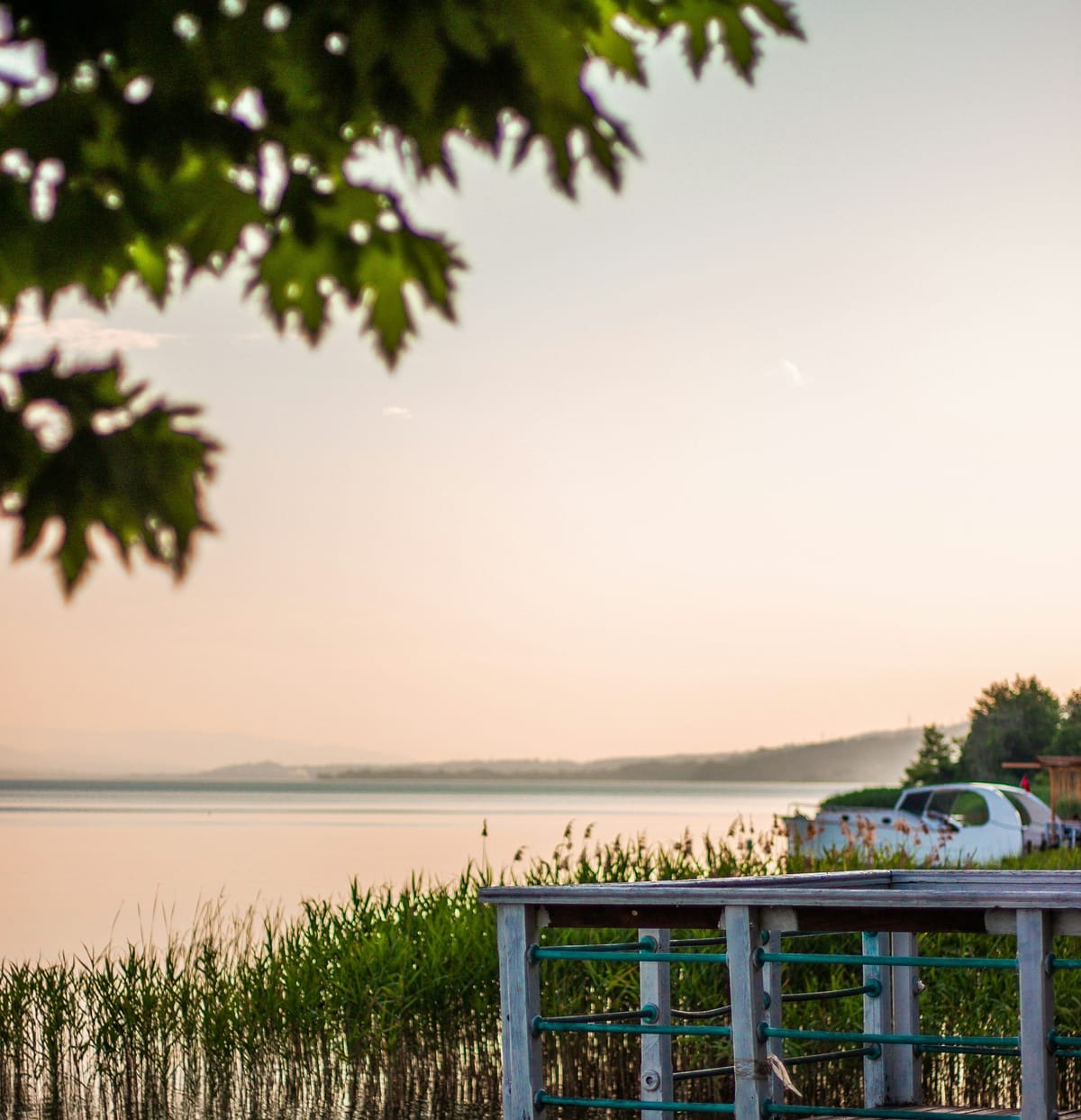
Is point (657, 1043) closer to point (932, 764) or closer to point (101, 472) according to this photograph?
point (101, 472)

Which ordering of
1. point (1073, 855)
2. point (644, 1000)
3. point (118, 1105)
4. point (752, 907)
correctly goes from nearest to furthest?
1. point (752, 907)
2. point (644, 1000)
3. point (118, 1105)
4. point (1073, 855)

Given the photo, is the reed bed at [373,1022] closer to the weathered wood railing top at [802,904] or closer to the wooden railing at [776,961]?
the wooden railing at [776,961]

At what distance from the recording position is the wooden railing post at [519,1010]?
657cm

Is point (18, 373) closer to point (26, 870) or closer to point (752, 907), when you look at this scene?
point (752, 907)

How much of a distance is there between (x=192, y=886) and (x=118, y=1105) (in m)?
35.0

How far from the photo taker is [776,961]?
6246 mm

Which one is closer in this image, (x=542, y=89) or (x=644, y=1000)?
(x=542, y=89)

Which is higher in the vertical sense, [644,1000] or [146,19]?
[146,19]

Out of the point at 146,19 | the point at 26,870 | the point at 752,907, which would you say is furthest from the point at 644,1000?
the point at 26,870

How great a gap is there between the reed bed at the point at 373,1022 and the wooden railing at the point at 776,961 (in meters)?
3.75

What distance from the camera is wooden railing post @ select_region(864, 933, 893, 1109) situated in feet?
24.0

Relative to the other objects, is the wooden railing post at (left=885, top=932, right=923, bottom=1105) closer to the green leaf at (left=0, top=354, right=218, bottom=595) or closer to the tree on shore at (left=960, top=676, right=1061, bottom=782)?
the green leaf at (left=0, top=354, right=218, bottom=595)

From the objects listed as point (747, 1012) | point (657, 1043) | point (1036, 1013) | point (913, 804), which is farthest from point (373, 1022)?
point (913, 804)

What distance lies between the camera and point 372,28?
2.34 metres
